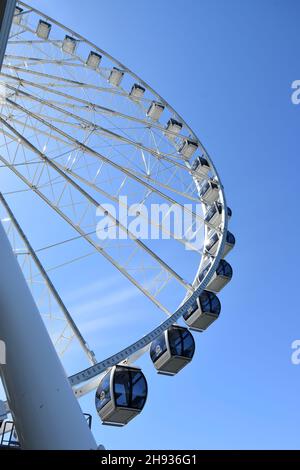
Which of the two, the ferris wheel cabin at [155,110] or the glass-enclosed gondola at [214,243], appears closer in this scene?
the glass-enclosed gondola at [214,243]

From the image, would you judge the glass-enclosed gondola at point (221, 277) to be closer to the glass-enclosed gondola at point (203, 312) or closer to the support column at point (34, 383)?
the glass-enclosed gondola at point (203, 312)

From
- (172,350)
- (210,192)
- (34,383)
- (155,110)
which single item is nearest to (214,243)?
(210,192)

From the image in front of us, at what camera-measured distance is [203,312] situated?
45.1 ft

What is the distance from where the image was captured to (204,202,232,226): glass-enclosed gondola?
15.8m

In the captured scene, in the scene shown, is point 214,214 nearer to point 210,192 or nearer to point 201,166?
point 210,192

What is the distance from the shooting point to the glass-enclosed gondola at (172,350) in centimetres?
1133

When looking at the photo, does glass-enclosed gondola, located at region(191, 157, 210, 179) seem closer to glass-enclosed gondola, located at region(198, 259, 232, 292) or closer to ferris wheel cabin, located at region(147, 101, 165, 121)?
ferris wheel cabin, located at region(147, 101, 165, 121)

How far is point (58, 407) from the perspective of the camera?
196 inches

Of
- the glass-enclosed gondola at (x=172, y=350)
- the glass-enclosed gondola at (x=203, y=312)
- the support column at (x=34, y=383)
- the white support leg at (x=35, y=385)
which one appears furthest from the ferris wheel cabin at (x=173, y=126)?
the white support leg at (x=35, y=385)

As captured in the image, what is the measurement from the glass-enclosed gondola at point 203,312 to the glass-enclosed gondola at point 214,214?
8.66 feet

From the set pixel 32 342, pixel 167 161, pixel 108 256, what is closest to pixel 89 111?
pixel 167 161

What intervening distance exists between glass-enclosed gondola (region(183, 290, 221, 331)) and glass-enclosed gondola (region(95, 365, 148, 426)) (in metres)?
4.83

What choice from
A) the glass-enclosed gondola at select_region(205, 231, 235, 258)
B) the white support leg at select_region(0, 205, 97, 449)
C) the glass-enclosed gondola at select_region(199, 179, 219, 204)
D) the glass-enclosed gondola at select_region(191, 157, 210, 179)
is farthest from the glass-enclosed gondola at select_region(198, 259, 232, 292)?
the white support leg at select_region(0, 205, 97, 449)
